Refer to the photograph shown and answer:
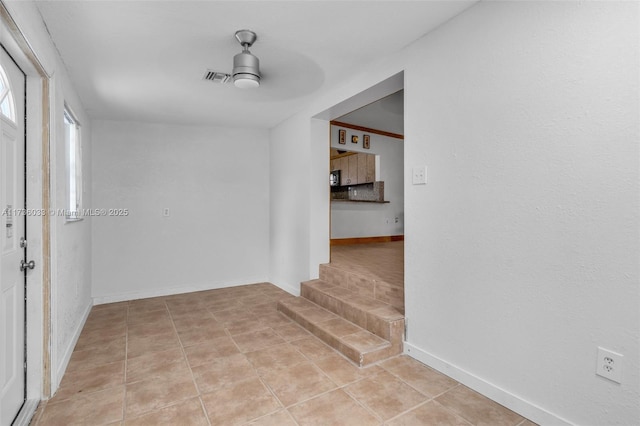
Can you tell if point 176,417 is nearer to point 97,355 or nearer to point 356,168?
point 97,355

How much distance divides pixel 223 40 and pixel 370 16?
1010 mm

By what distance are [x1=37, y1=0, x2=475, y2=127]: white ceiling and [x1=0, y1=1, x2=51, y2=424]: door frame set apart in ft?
1.54

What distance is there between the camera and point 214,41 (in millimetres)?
2270

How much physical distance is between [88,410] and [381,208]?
515 cm

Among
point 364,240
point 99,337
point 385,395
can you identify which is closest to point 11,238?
point 99,337

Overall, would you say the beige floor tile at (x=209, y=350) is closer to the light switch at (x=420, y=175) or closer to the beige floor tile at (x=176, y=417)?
the beige floor tile at (x=176, y=417)

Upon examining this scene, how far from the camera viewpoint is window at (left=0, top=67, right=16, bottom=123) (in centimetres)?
161

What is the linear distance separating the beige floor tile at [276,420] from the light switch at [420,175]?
1.71 m

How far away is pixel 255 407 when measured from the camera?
1.89m

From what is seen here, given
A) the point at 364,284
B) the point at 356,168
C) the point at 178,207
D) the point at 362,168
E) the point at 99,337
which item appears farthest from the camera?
the point at 356,168

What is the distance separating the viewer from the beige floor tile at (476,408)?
68.3 inches

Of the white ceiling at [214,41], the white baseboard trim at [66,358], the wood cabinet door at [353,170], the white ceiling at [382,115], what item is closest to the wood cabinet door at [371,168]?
the wood cabinet door at [353,170]

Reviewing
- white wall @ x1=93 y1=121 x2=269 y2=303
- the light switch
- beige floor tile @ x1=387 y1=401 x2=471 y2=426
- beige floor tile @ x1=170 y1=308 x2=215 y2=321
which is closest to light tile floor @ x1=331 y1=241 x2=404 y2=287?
the light switch

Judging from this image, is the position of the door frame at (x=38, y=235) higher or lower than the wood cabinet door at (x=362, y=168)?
lower
